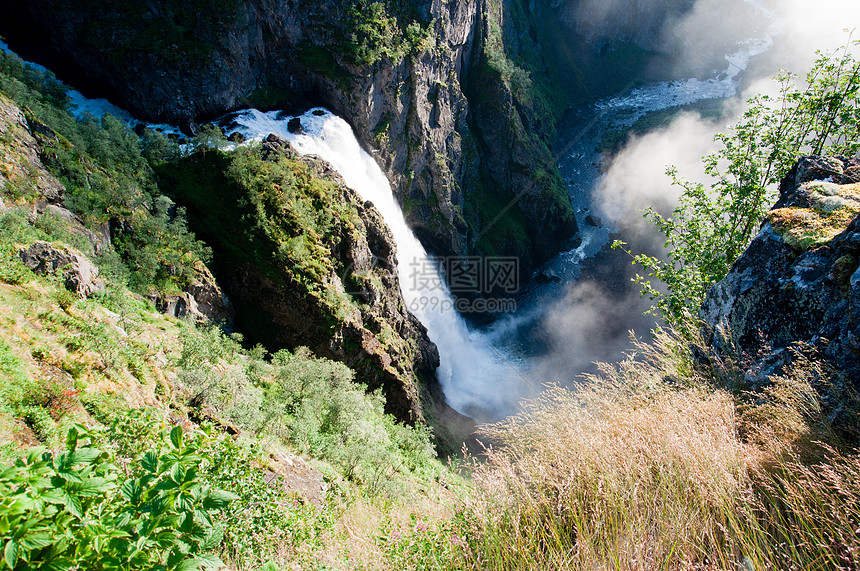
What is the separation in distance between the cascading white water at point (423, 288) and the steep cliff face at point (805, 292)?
2030cm

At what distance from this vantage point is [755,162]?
10086mm

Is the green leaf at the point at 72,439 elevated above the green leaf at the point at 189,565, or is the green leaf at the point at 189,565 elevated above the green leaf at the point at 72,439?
the green leaf at the point at 72,439

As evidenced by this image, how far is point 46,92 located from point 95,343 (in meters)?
16.7

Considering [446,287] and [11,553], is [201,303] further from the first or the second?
[446,287]

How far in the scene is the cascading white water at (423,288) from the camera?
22.5 m

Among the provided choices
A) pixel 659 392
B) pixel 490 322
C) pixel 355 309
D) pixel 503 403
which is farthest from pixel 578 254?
pixel 659 392

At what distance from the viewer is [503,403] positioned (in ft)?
94.9

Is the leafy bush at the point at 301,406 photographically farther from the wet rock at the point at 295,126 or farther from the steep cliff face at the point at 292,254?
the wet rock at the point at 295,126

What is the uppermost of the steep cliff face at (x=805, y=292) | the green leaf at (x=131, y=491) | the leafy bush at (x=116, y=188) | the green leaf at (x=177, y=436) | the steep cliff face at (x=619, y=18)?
the steep cliff face at (x=619, y=18)

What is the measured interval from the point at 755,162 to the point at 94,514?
44.8ft

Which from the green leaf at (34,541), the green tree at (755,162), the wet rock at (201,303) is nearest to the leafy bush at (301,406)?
the wet rock at (201,303)

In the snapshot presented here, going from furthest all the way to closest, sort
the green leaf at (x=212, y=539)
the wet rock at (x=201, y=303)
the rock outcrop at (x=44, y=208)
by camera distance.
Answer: the wet rock at (x=201, y=303), the rock outcrop at (x=44, y=208), the green leaf at (x=212, y=539)

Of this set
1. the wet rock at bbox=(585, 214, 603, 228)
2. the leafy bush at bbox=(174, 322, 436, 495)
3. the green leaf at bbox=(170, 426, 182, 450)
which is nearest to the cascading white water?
the leafy bush at bbox=(174, 322, 436, 495)

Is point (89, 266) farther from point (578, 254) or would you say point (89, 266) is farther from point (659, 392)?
point (578, 254)
